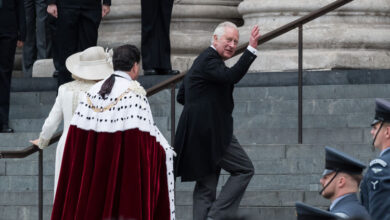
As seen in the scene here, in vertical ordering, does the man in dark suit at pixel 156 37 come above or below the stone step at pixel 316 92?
above

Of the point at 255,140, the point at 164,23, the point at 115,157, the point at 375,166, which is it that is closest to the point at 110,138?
the point at 115,157

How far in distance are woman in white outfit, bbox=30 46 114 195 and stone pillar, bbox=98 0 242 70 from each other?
16.5ft

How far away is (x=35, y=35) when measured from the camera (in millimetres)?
16359

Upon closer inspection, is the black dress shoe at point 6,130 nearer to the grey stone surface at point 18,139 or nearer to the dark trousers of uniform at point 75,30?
the grey stone surface at point 18,139

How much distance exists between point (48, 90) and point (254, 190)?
4221mm

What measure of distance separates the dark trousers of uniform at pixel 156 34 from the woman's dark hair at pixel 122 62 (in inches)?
205

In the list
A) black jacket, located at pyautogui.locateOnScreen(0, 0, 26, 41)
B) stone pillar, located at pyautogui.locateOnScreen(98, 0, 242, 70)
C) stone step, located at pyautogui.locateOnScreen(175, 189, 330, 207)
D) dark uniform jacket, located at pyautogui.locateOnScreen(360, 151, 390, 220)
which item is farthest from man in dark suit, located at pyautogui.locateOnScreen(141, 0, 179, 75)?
dark uniform jacket, located at pyautogui.locateOnScreen(360, 151, 390, 220)

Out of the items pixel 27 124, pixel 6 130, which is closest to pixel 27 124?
pixel 27 124

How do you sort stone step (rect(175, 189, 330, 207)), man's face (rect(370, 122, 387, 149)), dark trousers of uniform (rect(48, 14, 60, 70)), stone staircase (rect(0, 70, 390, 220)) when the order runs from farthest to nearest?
dark trousers of uniform (rect(48, 14, 60, 70)) < stone staircase (rect(0, 70, 390, 220)) < stone step (rect(175, 189, 330, 207)) < man's face (rect(370, 122, 387, 149))

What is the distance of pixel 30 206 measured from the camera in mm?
11531

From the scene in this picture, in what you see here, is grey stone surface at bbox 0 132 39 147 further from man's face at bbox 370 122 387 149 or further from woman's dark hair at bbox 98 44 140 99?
man's face at bbox 370 122 387 149

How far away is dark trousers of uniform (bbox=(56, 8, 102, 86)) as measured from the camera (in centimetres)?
1352

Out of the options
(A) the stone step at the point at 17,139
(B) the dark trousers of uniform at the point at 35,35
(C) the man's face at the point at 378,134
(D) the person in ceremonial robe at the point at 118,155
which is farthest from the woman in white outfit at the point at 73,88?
(B) the dark trousers of uniform at the point at 35,35

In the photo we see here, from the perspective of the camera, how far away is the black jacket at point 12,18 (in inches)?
541
